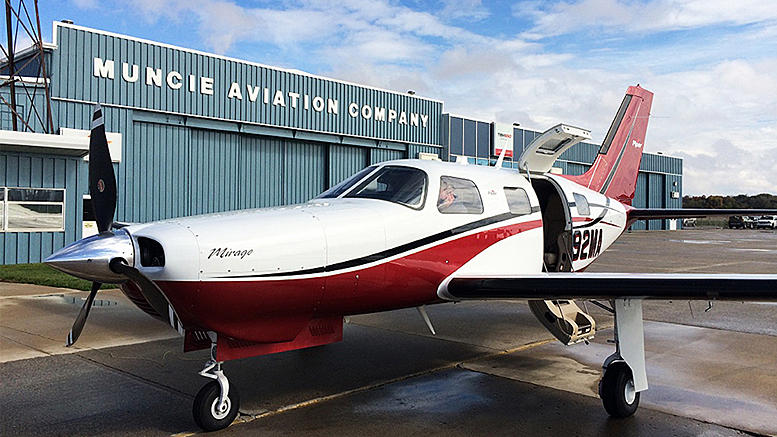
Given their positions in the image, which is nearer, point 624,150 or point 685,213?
point 685,213

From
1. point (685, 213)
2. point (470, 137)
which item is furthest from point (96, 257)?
point (470, 137)

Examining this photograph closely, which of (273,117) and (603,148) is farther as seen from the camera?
(273,117)

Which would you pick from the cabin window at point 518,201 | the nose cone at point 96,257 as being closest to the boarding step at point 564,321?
the cabin window at point 518,201

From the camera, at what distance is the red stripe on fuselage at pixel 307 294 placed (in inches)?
170

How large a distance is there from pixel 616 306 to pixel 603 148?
554 cm

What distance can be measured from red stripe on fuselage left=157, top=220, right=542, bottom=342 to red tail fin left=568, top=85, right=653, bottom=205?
4893mm

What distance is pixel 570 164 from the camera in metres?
41.1

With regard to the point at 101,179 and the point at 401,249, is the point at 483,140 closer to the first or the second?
the point at 401,249

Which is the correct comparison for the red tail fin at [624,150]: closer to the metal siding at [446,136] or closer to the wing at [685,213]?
the wing at [685,213]

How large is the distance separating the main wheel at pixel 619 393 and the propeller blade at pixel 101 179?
4.56 metres

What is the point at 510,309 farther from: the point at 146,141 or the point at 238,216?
the point at 146,141

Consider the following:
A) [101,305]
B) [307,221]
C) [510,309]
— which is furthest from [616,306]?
[101,305]

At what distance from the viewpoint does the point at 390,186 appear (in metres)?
Answer: 5.82

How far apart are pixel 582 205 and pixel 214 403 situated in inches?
221
